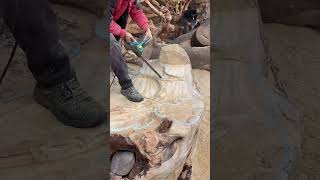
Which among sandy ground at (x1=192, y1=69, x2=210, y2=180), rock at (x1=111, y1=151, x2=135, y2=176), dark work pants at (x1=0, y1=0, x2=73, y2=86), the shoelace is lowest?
sandy ground at (x1=192, y1=69, x2=210, y2=180)

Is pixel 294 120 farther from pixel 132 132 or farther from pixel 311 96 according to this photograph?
pixel 132 132

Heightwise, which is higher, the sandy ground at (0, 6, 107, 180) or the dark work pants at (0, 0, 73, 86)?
the dark work pants at (0, 0, 73, 86)

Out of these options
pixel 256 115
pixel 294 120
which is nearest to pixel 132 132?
pixel 256 115

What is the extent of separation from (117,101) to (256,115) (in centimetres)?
52

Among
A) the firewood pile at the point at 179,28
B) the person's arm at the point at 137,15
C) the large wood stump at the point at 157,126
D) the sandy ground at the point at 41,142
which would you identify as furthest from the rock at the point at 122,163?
the firewood pile at the point at 179,28

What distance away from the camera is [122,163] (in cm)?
120

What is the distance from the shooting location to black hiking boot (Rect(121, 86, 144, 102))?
1.61 m

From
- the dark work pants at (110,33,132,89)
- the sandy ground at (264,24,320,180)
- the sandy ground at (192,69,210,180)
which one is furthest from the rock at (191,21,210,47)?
the dark work pants at (110,33,132,89)

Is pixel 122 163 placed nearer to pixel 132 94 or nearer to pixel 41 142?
pixel 41 142

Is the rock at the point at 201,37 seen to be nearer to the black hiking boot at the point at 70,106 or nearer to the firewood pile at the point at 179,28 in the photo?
the firewood pile at the point at 179,28

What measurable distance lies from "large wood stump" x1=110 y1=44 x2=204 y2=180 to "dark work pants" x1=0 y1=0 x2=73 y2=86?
34cm

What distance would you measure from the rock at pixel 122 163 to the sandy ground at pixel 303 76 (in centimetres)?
38

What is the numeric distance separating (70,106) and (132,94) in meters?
0.68

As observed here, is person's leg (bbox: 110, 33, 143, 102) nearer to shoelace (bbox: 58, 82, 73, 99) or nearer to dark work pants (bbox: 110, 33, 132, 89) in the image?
dark work pants (bbox: 110, 33, 132, 89)
